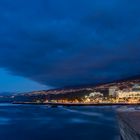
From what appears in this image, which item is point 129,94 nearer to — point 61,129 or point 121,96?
point 121,96

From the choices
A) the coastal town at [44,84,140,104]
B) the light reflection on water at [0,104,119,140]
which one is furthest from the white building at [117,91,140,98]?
the light reflection on water at [0,104,119,140]

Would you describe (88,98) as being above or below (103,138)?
above

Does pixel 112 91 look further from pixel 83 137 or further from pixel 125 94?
pixel 83 137

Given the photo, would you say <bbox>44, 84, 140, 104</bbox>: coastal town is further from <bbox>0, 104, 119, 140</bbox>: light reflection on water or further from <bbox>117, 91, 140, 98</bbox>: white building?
<bbox>0, 104, 119, 140</bbox>: light reflection on water

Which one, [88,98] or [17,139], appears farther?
[88,98]

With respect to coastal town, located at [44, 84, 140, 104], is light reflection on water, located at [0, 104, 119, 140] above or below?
below

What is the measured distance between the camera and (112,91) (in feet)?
630

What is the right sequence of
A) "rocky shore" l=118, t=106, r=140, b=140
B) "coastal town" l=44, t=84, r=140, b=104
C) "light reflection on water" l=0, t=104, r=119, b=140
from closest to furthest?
1. "rocky shore" l=118, t=106, r=140, b=140
2. "light reflection on water" l=0, t=104, r=119, b=140
3. "coastal town" l=44, t=84, r=140, b=104

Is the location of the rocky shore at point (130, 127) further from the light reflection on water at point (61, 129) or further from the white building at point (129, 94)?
the white building at point (129, 94)

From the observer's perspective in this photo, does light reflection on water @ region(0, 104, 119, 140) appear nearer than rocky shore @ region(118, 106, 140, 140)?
No

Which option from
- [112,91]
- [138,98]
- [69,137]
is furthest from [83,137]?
[112,91]

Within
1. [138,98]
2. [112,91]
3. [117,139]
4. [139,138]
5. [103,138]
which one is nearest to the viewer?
[139,138]

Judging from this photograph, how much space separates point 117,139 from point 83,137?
17.9 feet

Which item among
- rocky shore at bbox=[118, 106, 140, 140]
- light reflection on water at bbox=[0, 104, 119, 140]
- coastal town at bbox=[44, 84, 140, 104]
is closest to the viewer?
rocky shore at bbox=[118, 106, 140, 140]
